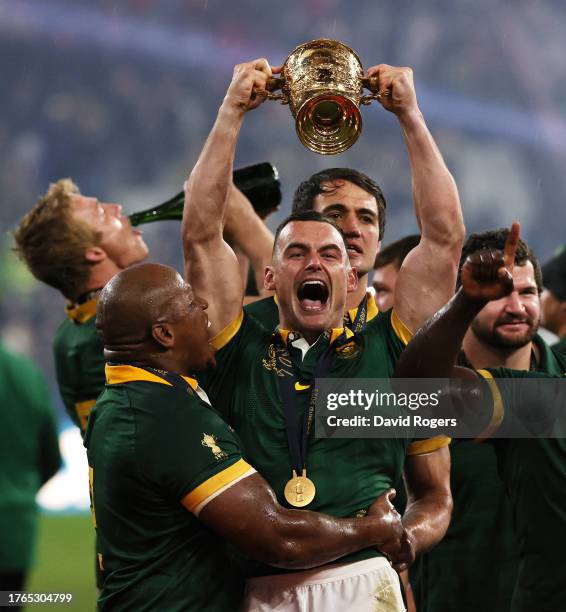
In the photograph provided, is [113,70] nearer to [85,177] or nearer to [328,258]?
[85,177]

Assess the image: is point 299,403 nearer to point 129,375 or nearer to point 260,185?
point 129,375

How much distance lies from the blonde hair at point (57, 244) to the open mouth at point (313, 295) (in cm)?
176

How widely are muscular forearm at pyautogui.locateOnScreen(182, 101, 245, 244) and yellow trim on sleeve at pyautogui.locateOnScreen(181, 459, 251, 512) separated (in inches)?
30.1

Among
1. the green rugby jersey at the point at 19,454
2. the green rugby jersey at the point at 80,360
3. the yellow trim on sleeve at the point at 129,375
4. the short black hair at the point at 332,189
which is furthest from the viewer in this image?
the green rugby jersey at the point at 80,360

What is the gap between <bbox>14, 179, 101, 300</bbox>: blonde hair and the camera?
4168mm

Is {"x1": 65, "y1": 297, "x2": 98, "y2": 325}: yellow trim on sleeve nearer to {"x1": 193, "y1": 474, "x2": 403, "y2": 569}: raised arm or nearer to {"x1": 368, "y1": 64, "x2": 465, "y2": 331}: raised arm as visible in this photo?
{"x1": 368, "y1": 64, "x2": 465, "y2": 331}: raised arm

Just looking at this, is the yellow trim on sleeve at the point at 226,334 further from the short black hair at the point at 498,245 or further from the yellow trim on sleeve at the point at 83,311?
the yellow trim on sleeve at the point at 83,311

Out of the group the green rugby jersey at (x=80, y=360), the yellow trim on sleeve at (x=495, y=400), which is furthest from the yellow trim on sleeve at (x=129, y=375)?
the green rugby jersey at (x=80, y=360)

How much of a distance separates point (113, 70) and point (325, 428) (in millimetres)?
12425

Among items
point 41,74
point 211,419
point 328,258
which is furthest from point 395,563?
point 41,74

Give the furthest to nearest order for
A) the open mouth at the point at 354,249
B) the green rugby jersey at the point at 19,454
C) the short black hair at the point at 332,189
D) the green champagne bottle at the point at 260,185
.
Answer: the green champagne bottle at the point at 260,185
the green rugby jersey at the point at 19,454
the short black hair at the point at 332,189
the open mouth at the point at 354,249

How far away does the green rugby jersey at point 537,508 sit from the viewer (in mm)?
2939

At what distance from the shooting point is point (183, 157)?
1352cm

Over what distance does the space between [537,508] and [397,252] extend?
63.6 inches
